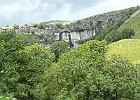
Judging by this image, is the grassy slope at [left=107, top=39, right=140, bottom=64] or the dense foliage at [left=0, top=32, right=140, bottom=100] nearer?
the dense foliage at [left=0, top=32, right=140, bottom=100]

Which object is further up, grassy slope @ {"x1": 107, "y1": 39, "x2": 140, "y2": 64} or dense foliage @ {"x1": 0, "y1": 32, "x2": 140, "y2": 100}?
dense foliage @ {"x1": 0, "y1": 32, "x2": 140, "y2": 100}

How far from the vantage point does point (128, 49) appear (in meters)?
142

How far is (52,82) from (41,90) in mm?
2978

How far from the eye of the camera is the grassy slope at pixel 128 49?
13101cm

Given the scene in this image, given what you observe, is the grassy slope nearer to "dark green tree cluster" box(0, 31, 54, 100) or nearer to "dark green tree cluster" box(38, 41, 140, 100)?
"dark green tree cluster" box(38, 41, 140, 100)

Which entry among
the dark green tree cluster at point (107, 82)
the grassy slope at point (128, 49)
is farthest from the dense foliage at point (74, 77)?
the grassy slope at point (128, 49)

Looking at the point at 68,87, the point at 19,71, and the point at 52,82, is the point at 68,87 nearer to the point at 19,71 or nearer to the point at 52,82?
the point at 52,82

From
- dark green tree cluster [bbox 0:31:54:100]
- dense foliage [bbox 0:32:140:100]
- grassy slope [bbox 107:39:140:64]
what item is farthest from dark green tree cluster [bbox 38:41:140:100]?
grassy slope [bbox 107:39:140:64]

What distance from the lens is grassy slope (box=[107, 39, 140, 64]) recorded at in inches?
5158

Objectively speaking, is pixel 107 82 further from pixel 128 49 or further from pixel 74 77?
pixel 128 49

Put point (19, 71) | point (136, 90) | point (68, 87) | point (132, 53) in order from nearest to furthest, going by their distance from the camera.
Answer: point (136, 90) → point (19, 71) → point (68, 87) → point (132, 53)

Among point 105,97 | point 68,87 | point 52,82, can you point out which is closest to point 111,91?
point 105,97

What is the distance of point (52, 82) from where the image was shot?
7169cm

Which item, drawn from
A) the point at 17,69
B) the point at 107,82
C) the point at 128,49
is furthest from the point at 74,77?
the point at 128,49
